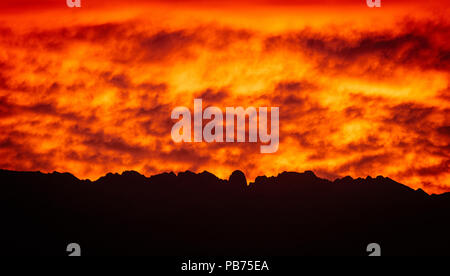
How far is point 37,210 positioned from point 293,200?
7607cm

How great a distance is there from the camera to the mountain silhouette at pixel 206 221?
Answer: 15788cm

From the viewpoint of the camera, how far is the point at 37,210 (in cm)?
18700

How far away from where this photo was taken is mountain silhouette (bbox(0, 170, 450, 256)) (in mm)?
157875

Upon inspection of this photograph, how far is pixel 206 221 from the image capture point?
184 metres

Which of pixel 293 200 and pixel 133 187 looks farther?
pixel 133 187

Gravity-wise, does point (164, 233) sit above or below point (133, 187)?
below

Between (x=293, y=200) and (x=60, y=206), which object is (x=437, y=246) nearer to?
(x=293, y=200)
